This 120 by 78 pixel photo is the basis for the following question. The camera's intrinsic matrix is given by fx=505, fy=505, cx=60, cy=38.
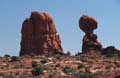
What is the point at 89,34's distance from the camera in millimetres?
87750

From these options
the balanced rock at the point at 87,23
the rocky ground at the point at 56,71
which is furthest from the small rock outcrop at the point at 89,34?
the rocky ground at the point at 56,71

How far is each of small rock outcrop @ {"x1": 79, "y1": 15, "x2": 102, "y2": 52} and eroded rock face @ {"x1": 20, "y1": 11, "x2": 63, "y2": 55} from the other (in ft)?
16.4

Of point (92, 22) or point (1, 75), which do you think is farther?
point (92, 22)

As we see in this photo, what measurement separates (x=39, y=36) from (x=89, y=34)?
28.5ft

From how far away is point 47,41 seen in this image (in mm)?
87562

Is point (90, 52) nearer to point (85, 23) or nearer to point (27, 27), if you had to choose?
point (85, 23)

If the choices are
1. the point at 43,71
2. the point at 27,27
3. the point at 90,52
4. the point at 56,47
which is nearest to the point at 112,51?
the point at 90,52

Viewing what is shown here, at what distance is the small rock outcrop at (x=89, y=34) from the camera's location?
8644cm

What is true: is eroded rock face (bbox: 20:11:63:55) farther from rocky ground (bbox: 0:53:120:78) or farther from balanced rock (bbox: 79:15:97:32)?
rocky ground (bbox: 0:53:120:78)

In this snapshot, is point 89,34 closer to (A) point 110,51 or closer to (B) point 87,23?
(B) point 87,23

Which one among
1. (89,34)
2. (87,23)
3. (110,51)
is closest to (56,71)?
(110,51)

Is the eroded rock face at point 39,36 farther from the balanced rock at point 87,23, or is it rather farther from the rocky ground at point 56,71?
the rocky ground at point 56,71

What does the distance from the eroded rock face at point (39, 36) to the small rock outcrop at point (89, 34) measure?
4991 millimetres

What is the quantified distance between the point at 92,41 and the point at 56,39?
23.3 feet
